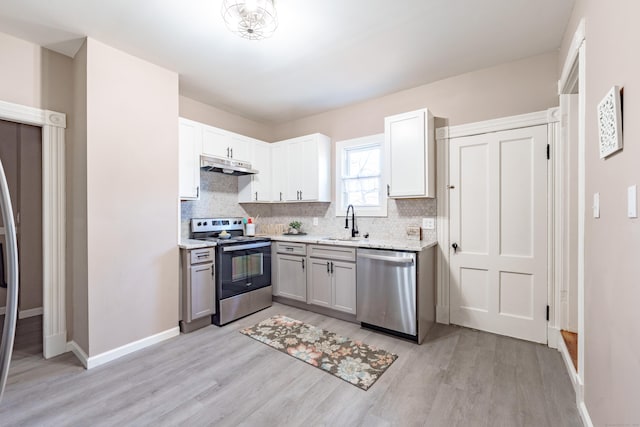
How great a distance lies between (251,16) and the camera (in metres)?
1.91

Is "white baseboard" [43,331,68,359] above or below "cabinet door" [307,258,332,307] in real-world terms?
below

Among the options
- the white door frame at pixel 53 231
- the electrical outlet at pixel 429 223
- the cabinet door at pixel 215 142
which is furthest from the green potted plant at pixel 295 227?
the white door frame at pixel 53 231

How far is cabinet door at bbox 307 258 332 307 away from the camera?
3.35 m

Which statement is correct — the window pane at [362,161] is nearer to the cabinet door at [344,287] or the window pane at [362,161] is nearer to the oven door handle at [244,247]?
the cabinet door at [344,287]

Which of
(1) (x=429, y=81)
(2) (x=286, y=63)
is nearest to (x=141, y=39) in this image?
(2) (x=286, y=63)

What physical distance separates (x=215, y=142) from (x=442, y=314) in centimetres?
329

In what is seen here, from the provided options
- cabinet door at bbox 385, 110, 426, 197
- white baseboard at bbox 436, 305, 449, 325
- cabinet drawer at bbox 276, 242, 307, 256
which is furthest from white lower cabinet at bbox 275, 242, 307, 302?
white baseboard at bbox 436, 305, 449, 325

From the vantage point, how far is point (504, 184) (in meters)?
2.80

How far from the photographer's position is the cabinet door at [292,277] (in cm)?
354

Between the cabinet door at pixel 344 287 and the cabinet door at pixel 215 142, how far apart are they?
1.95 m

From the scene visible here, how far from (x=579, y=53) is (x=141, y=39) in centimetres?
323

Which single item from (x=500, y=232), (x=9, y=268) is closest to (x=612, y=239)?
(x=500, y=232)

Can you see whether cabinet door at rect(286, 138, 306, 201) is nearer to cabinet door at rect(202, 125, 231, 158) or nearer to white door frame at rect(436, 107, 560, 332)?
cabinet door at rect(202, 125, 231, 158)

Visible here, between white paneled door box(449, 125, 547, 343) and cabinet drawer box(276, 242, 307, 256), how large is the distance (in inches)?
66.0
